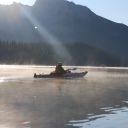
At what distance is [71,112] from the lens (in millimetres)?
35781

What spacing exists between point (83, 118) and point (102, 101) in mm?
12311

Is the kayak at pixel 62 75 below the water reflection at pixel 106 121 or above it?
above

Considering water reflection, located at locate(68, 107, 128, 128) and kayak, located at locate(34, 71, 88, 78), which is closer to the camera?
water reflection, located at locate(68, 107, 128, 128)

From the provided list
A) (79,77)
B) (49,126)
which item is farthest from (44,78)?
(49,126)

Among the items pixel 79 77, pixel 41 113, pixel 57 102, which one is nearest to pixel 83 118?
pixel 41 113

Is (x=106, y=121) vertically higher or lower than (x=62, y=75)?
lower

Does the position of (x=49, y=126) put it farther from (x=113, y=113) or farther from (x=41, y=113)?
(x=113, y=113)

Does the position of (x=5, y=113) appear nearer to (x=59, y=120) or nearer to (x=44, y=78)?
(x=59, y=120)

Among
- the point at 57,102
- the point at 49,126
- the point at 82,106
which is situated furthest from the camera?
the point at 57,102

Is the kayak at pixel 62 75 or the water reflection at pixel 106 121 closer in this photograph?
the water reflection at pixel 106 121

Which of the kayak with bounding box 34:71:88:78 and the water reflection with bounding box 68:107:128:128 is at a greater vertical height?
the kayak with bounding box 34:71:88:78

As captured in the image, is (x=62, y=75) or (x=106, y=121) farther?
(x=62, y=75)

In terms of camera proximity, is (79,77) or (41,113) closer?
(41,113)

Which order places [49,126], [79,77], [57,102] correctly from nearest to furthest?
[49,126], [57,102], [79,77]
